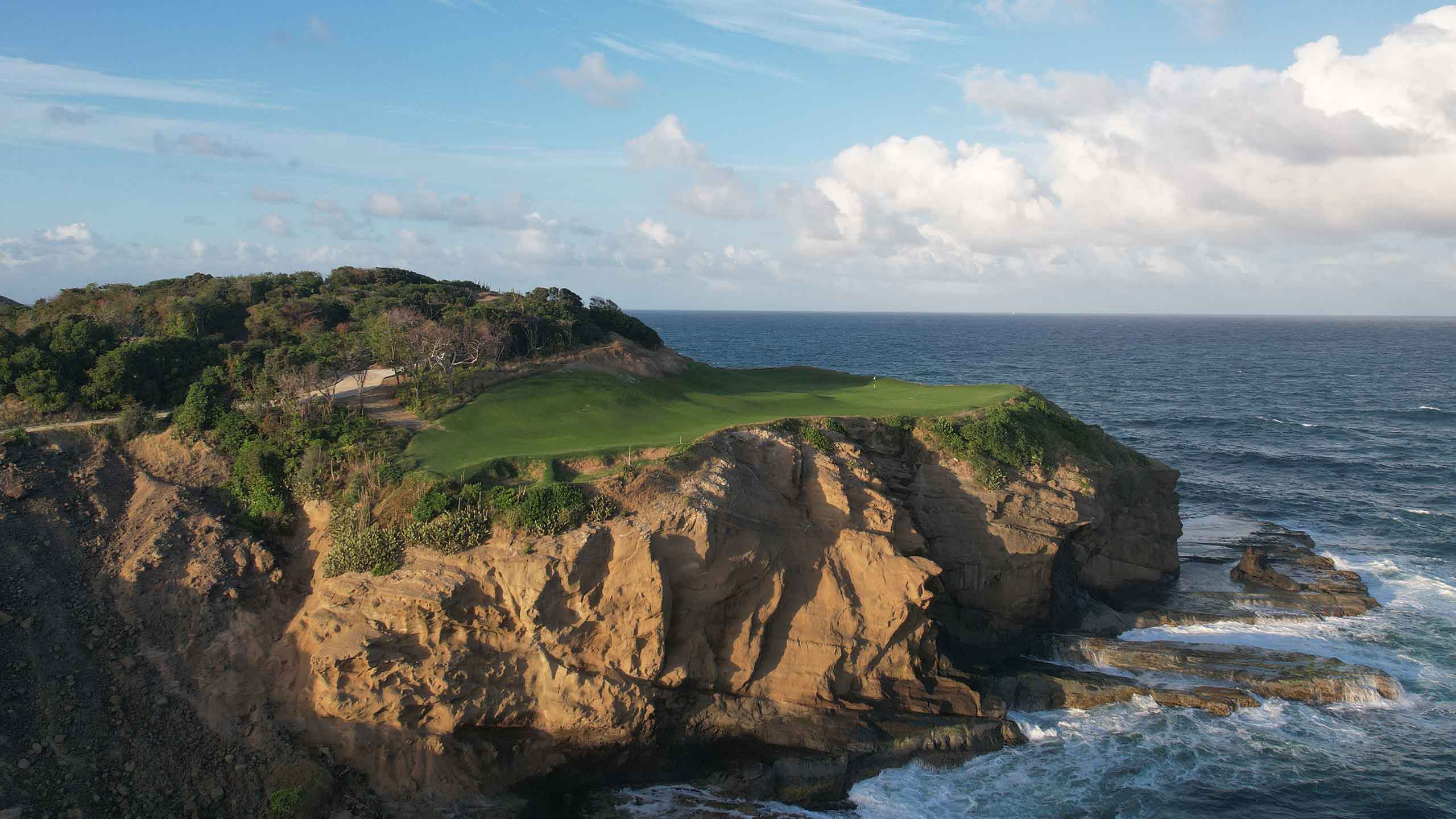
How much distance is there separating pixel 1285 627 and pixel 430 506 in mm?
25578

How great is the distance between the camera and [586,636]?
63.0ft

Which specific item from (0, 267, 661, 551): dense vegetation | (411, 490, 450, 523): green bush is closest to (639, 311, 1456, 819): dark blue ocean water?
(411, 490, 450, 523): green bush

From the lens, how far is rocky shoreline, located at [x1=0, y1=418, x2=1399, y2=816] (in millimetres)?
17203

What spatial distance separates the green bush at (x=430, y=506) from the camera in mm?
19703

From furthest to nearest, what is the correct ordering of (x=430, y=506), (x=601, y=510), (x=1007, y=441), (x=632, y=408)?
(x=632, y=408)
(x=1007, y=441)
(x=601, y=510)
(x=430, y=506)

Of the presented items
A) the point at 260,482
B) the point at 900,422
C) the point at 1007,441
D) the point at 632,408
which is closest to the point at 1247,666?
the point at 1007,441

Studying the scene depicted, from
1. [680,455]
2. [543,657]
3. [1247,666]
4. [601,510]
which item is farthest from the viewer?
[1247,666]

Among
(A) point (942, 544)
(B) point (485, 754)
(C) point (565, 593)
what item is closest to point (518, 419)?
(C) point (565, 593)

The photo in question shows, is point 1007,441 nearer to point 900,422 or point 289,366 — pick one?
point 900,422

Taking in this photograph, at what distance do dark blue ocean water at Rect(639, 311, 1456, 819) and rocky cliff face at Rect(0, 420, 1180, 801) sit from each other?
1.90 m

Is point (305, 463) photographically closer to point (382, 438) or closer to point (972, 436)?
point (382, 438)

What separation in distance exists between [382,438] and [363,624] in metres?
6.21

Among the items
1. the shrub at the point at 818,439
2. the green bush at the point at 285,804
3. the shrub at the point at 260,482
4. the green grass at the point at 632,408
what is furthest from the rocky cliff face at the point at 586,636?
the green grass at the point at 632,408

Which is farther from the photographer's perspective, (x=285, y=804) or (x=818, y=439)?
(x=818, y=439)
